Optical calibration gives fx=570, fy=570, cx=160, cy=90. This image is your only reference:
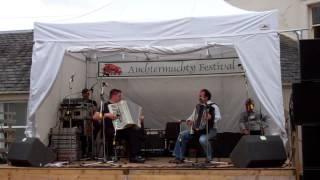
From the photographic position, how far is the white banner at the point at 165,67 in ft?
42.8

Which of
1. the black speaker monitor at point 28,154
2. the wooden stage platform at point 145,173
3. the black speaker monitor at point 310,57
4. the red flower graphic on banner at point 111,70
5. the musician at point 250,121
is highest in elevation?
the red flower graphic on banner at point 111,70

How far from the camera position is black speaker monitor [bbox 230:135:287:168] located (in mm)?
8086

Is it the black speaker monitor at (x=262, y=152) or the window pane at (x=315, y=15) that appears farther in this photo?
the window pane at (x=315, y=15)

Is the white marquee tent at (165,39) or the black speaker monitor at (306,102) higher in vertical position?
the white marquee tent at (165,39)

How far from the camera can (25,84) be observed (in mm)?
16078

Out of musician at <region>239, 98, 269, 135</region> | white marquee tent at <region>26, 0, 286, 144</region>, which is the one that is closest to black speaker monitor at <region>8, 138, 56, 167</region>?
white marquee tent at <region>26, 0, 286, 144</region>

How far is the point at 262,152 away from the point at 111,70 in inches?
236

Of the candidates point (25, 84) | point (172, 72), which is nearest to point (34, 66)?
point (172, 72)

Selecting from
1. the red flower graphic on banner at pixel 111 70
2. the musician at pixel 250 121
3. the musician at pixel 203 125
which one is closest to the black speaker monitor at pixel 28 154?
the musician at pixel 203 125

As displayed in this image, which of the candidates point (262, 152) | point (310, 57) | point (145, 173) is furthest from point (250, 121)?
point (310, 57)

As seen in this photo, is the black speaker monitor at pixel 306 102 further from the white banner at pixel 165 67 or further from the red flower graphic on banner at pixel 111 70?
the red flower graphic on banner at pixel 111 70

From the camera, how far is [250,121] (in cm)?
1192

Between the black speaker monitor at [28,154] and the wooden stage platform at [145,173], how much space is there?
0.18 m

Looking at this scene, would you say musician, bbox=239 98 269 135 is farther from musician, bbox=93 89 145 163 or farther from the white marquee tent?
musician, bbox=93 89 145 163
